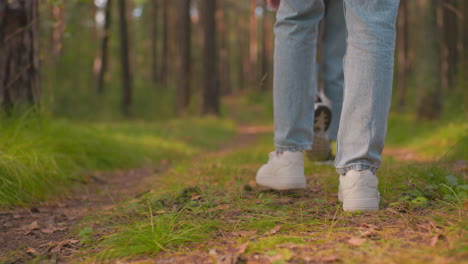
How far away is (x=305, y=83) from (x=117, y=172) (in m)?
2.35

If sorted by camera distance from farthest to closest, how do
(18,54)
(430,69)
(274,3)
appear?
(430,69) < (18,54) < (274,3)

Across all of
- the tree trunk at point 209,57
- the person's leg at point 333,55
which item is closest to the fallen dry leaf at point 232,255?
the person's leg at point 333,55

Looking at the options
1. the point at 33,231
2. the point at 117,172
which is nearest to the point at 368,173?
the point at 33,231

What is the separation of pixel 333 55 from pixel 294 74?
2.64ft

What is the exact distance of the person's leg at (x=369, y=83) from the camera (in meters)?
1.77

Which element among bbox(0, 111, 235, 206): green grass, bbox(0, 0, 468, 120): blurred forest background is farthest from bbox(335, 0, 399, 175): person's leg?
bbox(0, 111, 235, 206): green grass

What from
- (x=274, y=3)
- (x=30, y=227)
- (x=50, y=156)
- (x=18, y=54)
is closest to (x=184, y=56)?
(x=18, y=54)

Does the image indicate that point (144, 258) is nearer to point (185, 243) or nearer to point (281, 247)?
point (185, 243)

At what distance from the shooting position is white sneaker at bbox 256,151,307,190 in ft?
6.97

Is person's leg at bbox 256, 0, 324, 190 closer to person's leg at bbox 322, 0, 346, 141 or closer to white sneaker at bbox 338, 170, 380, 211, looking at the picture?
white sneaker at bbox 338, 170, 380, 211

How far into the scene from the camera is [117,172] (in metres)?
3.91

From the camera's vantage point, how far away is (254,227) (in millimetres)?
1695

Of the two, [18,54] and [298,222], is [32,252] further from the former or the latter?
[18,54]

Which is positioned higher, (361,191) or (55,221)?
(361,191)
